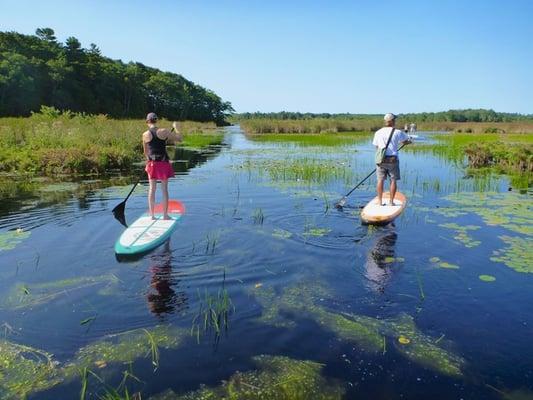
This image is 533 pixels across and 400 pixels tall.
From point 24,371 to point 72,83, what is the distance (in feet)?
223

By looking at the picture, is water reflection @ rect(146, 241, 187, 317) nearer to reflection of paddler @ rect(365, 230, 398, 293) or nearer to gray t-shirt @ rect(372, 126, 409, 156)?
reflection of paddler @ rect(365, 230, 398, 293)

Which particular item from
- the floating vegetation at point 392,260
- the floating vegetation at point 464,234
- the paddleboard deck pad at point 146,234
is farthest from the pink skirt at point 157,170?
the floating vegetation at point 464,234

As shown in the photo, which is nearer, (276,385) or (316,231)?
(276,385)

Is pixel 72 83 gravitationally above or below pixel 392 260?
above

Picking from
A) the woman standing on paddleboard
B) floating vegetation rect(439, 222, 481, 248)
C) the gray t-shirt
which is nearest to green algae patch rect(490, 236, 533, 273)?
floating vegetation rect(439, 222, 481, 248)

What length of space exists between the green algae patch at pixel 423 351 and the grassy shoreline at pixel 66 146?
48.3 feet

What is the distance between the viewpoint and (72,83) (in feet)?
208

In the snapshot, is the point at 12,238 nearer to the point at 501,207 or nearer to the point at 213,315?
the point at 213,315

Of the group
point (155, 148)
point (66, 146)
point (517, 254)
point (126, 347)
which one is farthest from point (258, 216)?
point (66, 146)

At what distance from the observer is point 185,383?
3.72 metres

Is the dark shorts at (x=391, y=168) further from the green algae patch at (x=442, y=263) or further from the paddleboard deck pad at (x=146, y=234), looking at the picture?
the paddleboard deck pad at (x=146, y=234)

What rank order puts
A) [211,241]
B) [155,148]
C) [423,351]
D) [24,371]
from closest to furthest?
[24,371] < [423,351] < [211,241] < [155,148]

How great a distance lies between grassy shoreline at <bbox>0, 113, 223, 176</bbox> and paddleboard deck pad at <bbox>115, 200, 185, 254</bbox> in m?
9.39

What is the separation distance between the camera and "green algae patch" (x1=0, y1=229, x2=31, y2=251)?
7352 millimetres
